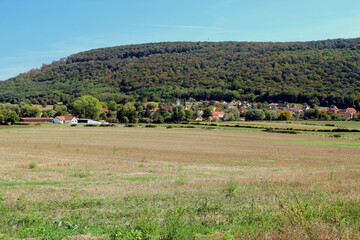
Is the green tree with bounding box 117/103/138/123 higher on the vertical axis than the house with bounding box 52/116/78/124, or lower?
higher

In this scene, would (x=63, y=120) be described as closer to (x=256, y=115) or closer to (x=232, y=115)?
(x=232, y=115)

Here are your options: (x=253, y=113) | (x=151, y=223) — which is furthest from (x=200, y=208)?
(x=253, y=113)

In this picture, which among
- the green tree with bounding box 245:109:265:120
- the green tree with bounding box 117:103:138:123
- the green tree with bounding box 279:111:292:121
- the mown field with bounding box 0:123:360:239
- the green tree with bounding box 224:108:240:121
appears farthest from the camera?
the green tree with bounding box 224:108:240:121

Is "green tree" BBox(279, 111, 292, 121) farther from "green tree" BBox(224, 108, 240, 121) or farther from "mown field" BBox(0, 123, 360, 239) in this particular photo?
"mown field" BBox(0, 123, 360, 239)

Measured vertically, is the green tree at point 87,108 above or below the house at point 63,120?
above

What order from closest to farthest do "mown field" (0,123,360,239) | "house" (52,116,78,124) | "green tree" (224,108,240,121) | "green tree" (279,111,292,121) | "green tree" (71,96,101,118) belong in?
"mown field" (0,123,360,239) < "house" (52,116,78,124) < "green tree" (279,111,292,121) < "green tree" (224,108,240,121) < "green tree" (71,96,101,118)

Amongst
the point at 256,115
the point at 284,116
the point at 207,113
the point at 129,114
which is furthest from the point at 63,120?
the point at 284,116

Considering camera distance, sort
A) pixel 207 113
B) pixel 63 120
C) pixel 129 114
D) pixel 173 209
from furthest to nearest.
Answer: pixel 207 113
pixel 63 120
pixel 129 114
pixel 173 209

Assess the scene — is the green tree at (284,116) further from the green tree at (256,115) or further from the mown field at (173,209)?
the mown field at (173,209)

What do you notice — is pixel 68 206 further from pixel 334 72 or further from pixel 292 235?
pixel 334 72

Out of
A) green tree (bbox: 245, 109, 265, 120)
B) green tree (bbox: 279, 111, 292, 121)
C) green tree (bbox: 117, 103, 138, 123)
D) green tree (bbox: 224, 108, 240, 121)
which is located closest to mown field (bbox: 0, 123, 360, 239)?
green tree (bbox: 117, 103, 138, 123)

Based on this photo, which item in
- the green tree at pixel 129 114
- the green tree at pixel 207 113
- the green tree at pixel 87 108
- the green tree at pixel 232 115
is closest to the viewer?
the green tree at pixel 129 114

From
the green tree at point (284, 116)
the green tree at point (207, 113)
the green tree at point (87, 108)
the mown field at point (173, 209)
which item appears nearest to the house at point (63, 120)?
the green tree at point (87, 108)

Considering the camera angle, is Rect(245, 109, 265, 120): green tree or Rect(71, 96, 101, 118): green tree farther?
Rect(71, 96, 101, 118): green tree
